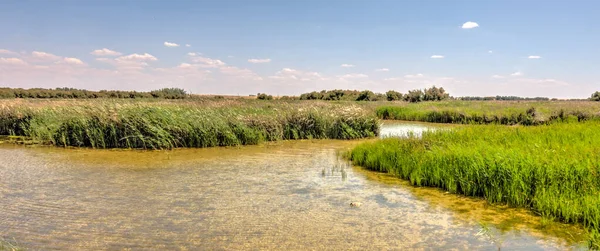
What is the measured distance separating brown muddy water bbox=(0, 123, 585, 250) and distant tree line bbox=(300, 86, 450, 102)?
46.9 m

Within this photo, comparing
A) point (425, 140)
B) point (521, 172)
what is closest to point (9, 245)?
point (521, 172)

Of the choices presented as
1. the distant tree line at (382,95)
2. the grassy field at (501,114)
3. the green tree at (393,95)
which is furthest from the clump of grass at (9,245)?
the green tree at (393,95)

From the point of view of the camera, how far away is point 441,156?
31.8ft

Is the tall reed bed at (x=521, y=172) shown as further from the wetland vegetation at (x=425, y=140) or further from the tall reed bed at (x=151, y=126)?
the tall reed bed at (x=151, y=126)

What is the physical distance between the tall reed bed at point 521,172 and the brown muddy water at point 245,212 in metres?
0.32

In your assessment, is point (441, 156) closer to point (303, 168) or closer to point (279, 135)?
point (303, 168)

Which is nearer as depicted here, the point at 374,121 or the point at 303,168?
the point at 303,168

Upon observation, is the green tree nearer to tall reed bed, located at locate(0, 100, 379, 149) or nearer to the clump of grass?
tall reed bed, located at locate(0, 100, 379, 149)

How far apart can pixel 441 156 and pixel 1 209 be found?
29.7 ft

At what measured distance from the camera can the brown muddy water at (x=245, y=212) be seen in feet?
19.3

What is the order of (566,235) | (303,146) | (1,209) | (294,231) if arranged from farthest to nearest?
(303,146) → (1,209) → (294,231) → (566,235)

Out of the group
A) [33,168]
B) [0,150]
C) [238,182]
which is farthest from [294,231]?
[0,150]

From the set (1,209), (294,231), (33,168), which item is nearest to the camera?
(294,231)

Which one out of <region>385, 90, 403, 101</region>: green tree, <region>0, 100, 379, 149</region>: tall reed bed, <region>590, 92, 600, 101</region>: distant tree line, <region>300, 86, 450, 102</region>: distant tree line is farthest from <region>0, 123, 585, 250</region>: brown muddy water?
<region>590, 92, 600, 101</region>: distant tree line
